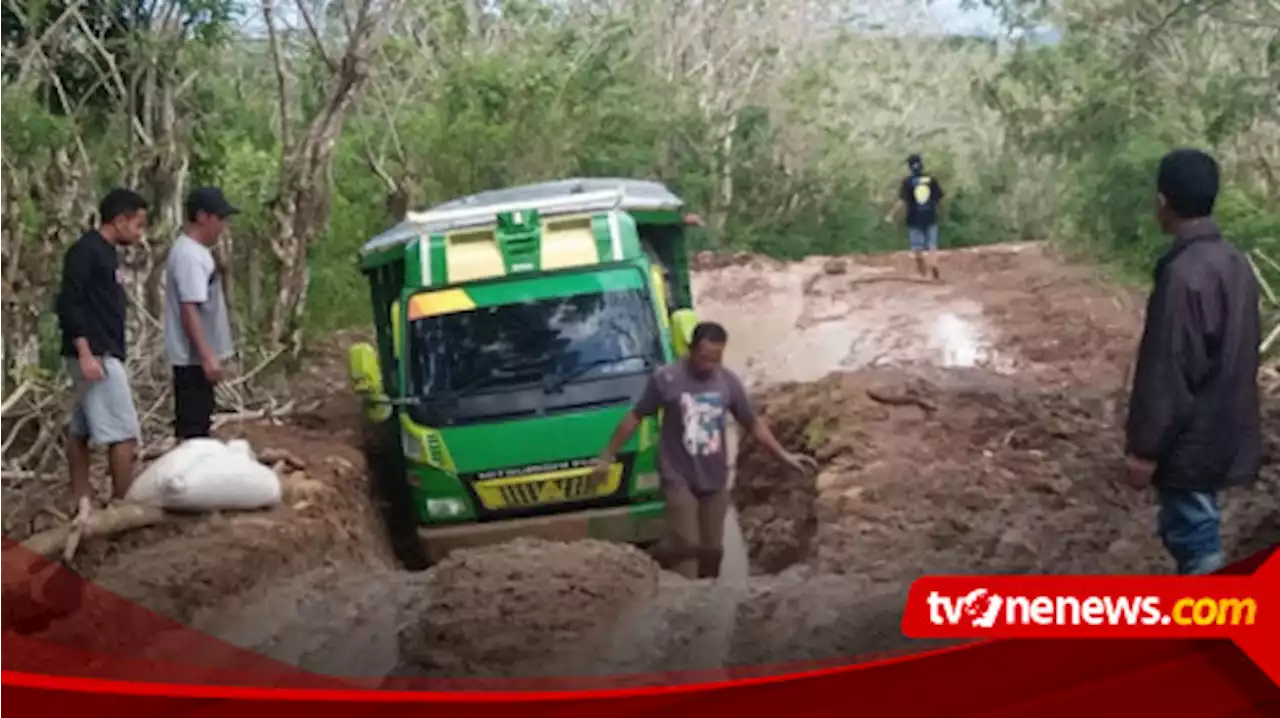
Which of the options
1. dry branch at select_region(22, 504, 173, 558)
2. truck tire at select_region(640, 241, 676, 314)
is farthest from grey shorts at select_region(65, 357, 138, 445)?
truck tire at select_region(640, 241, 676, 314)

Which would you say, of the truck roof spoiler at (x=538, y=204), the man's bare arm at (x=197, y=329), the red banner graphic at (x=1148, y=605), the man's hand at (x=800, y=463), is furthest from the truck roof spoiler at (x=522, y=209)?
the red banner graphic at (x=1148, y=605)

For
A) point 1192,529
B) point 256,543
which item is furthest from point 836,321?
point 256,543

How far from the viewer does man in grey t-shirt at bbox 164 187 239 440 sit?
16.3 ft

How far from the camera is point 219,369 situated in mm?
4988

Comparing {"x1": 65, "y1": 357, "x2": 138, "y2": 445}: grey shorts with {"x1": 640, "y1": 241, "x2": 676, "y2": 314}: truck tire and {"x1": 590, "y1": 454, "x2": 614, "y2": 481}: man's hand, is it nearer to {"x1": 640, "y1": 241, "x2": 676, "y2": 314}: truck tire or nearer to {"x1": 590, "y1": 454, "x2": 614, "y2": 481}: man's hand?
{"x1": 590, "y1": 454, "x2": 614, "y2": 481}: man's hand

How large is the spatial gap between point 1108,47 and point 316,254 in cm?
123

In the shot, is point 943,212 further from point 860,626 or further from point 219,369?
point 219,369

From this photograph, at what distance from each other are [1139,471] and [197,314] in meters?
1.42

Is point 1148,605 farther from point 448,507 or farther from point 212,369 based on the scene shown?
point 212,369

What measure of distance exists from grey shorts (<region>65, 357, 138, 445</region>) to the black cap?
25cm

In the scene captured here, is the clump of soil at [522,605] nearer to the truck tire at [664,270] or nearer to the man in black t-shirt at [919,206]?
the truck tire at [664,270]

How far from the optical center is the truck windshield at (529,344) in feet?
16.3

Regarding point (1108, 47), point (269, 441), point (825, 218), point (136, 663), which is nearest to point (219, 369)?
point (269, 441)

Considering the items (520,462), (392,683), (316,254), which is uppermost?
(316,254)
